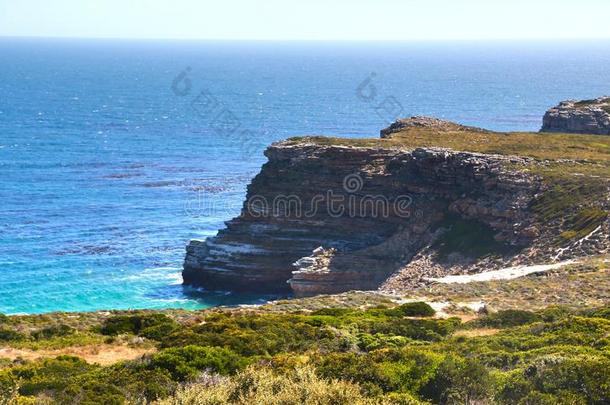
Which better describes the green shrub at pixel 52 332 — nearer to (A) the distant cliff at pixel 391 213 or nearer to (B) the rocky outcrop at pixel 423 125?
(A) the distant cliff at pixel 391 213

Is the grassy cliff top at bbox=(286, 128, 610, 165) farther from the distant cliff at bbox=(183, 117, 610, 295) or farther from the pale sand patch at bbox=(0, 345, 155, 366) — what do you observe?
the pale sand patch at bbox=(0, 345, 155, 366)

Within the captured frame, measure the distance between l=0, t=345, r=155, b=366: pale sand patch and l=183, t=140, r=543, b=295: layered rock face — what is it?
95.7 feet

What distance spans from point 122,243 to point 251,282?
16935 mm

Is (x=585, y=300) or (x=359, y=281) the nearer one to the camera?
(x=585, y=300)

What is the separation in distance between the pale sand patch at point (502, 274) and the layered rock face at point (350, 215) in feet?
20.2

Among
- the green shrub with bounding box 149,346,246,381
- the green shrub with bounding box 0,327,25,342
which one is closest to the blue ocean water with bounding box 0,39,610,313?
the green shrub with bounding box 0,327,25,342

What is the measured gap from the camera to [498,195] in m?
61.7

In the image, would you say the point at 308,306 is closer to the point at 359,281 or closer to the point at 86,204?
the point at 359,281

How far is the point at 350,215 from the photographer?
66625 mm

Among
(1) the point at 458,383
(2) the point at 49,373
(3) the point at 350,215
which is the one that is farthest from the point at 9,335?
(3) the point at 350,215

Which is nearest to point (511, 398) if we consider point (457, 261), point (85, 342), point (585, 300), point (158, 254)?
point (85, 342)

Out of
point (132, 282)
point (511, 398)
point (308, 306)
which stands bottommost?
point (132, 282)

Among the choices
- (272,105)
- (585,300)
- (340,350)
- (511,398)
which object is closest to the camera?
(511,398)

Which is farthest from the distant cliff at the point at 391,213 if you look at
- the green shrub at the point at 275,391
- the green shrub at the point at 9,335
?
the green shrub at the point at 275,391
